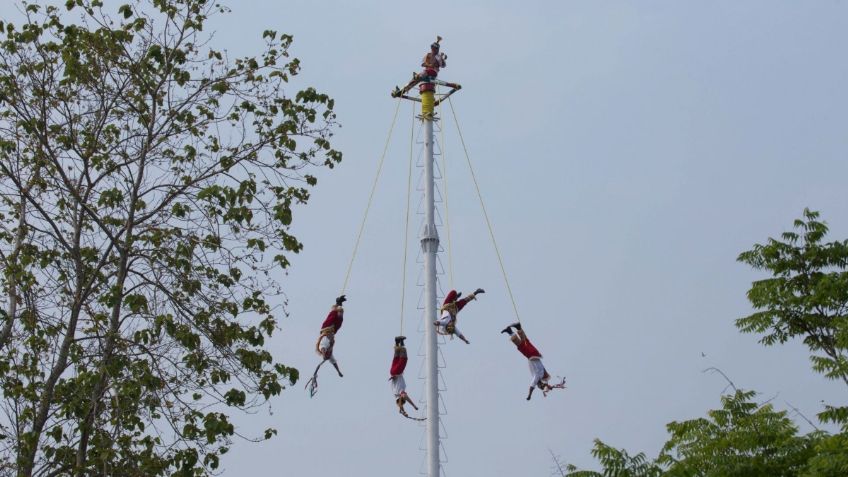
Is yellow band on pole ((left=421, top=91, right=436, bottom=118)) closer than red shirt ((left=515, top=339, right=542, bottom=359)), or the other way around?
red shirt ((left=515, top=339, right=542, bottom=359))

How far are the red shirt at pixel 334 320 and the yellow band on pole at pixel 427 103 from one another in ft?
12.9

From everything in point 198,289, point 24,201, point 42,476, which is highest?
point 24,201

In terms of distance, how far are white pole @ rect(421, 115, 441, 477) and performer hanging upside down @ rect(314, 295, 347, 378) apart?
4.63ft

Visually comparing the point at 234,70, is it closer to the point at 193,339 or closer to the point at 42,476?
the point at 193,339

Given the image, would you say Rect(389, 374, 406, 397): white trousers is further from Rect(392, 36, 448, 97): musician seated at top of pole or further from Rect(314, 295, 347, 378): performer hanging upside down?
Rect(392, 36, 448, 97): musician seated at top of pole

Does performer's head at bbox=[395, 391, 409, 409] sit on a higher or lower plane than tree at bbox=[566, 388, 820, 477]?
higher

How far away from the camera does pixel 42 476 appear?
13844 mm

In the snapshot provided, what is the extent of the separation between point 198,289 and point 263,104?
2.64m

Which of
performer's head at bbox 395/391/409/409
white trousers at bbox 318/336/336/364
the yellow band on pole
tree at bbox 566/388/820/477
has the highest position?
the yellow band on pole

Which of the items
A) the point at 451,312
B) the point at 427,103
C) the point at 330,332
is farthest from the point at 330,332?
the point at 427,103

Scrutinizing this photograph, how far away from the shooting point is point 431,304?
18312 mm

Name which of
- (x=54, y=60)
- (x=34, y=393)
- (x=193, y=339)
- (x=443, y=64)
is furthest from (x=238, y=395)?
(x=443, y=64)

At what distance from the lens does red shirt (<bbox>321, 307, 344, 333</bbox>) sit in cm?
1772

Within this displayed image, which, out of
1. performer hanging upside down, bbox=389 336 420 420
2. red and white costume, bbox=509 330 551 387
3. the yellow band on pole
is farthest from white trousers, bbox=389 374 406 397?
the yellow band on pole
